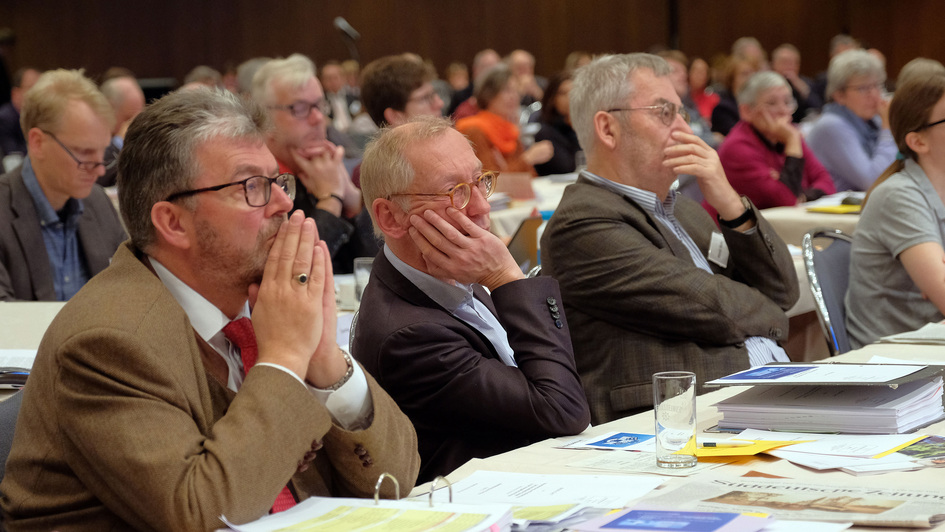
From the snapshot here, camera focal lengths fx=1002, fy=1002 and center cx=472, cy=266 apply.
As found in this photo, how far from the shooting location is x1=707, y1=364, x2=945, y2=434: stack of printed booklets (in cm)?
179

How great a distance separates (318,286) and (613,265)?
4.08 feet

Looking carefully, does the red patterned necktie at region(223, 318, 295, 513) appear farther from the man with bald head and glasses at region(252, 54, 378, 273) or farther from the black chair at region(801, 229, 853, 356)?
the man with bald head and glasses at region(252, 54, 378, 273)

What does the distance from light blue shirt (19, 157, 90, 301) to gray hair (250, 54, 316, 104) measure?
0.97 meters

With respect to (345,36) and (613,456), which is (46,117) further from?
(345,36)

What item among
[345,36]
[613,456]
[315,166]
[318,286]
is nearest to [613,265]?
[613,456]

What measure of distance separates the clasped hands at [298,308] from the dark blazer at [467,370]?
1.17 ft

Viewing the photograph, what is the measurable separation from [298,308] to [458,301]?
1.95 feet

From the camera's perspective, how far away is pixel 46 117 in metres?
3.70

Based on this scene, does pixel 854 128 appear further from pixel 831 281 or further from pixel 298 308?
pixel 298 308

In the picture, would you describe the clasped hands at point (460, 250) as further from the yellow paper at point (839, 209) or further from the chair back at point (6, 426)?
the yellow paper at point (839, 209)

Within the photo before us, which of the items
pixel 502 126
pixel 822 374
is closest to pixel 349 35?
pixel 502 126

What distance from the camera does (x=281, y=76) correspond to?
435cm

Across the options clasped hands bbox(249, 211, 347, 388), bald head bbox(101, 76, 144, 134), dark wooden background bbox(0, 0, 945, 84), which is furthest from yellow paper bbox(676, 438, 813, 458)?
dark wooden background bbox(0, 0, 945, 84)

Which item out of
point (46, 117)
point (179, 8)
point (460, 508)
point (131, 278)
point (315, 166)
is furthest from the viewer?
point (179, 8)
